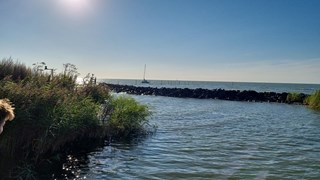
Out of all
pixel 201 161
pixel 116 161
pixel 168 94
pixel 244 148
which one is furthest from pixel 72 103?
pixel 168 94

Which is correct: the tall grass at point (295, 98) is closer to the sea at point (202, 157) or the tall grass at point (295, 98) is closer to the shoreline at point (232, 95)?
the shoreline at point (232, 95)

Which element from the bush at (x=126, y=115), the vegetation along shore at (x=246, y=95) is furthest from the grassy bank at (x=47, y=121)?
the vegetation along shore at (x=246, y=95)

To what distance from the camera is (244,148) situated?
15.8 m

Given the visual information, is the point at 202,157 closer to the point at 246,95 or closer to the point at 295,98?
the point at 295,98

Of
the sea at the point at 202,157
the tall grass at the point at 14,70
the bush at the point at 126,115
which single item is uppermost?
the tall grass at the point at 14,70

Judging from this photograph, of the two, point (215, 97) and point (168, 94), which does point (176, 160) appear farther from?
point (168, 94)

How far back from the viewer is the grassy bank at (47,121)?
33.3ft

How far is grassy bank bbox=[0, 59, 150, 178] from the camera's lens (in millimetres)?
10141

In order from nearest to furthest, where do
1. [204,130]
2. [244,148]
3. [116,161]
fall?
[116,161]
[244,148]
[204,130]

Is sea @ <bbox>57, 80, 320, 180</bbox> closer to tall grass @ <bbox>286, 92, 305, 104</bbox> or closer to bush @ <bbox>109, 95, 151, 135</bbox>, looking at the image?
bush @ <bbox>109, 95, 151, 135</bbox>

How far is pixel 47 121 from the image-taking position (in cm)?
1075

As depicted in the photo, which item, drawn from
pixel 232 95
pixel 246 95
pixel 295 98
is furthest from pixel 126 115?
pixel 232 95

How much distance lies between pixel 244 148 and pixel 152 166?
561cm

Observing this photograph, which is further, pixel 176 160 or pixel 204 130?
pixel 204 130
